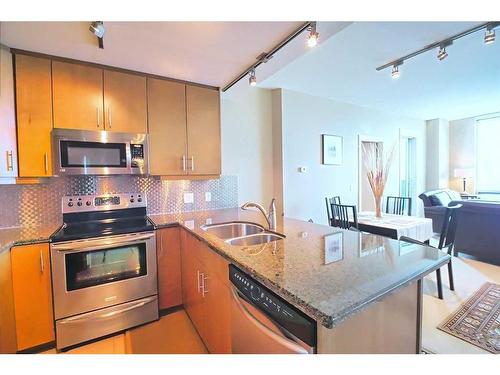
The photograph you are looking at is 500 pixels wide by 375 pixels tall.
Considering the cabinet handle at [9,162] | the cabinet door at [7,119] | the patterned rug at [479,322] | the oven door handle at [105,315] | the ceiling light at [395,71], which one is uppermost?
the ceiling light at [395,71]

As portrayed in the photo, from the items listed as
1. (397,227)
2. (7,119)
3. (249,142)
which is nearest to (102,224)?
(7,119)

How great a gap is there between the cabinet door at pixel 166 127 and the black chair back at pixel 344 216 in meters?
1.94

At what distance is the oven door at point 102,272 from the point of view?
171cm

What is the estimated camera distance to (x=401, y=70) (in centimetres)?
310

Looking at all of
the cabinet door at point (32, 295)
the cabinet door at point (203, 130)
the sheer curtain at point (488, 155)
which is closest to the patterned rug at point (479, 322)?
the cabinet door at point (203, 130)

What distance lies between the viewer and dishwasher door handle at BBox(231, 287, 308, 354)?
31.1 inches

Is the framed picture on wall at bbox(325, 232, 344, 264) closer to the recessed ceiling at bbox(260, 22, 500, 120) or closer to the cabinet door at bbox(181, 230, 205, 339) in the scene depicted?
the cabinet door at bbox(181, 230, 205, 339)

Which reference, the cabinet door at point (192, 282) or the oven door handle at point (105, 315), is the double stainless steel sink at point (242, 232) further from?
the oven door handle at point (105, 315)

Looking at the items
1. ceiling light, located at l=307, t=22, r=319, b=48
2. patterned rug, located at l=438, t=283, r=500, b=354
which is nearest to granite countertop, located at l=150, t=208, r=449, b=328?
ceiling light, located at l=307, t=22, r=319, b=48

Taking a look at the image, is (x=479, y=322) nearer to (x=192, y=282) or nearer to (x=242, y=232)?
(x=242, y=232)

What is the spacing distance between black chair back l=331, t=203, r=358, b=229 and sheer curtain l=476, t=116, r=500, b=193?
5.39 m

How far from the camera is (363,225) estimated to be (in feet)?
9.43

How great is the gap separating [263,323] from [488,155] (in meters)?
7.79

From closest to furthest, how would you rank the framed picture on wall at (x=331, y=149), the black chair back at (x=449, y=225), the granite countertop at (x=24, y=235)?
1. the granite countertop at (x=24, y=235)
2. the black chair back at (x=449, y=225)
3. the framed picture on wall at (x=331, y=149)
